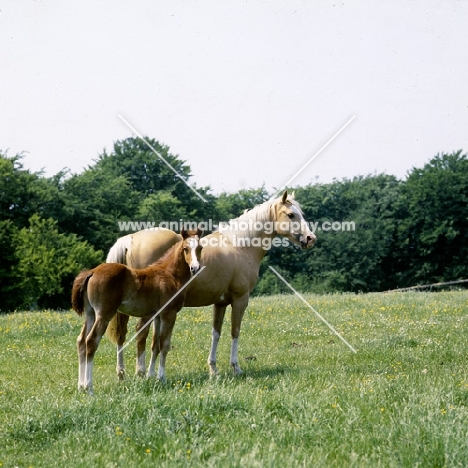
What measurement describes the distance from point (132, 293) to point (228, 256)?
7.35 feet

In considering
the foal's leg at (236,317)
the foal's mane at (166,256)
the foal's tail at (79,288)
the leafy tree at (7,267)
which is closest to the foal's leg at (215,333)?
the foal's leg at (236,317)

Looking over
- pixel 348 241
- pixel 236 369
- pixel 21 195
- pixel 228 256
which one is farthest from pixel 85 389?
pixel 348 241

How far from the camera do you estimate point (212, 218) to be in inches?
2109

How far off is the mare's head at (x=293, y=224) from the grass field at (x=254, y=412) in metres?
2.11

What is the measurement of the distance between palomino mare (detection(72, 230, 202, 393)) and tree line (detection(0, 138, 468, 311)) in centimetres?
3423

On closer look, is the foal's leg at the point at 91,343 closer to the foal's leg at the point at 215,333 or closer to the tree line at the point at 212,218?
the foal's leg at the point at 215,333

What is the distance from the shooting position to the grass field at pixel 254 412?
16.5ft

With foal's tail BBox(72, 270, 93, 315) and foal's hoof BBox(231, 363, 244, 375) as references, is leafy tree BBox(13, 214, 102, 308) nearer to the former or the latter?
foal's hoof BBox(231, 363, 244, 375)

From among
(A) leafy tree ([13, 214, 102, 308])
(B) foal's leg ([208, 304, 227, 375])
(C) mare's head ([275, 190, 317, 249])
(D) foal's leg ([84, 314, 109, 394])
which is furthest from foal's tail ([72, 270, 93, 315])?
(A) leafy tree ([13, 214, 102, 308])

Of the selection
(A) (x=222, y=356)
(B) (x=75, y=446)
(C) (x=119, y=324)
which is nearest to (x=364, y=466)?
(B) (x=75, y=446)

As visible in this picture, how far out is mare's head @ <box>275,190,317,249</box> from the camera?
10252mm

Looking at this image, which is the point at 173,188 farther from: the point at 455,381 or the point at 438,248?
the point at 455,381

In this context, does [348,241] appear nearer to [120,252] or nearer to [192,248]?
[120,252]

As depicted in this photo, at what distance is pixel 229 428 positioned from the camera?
5758 mm
